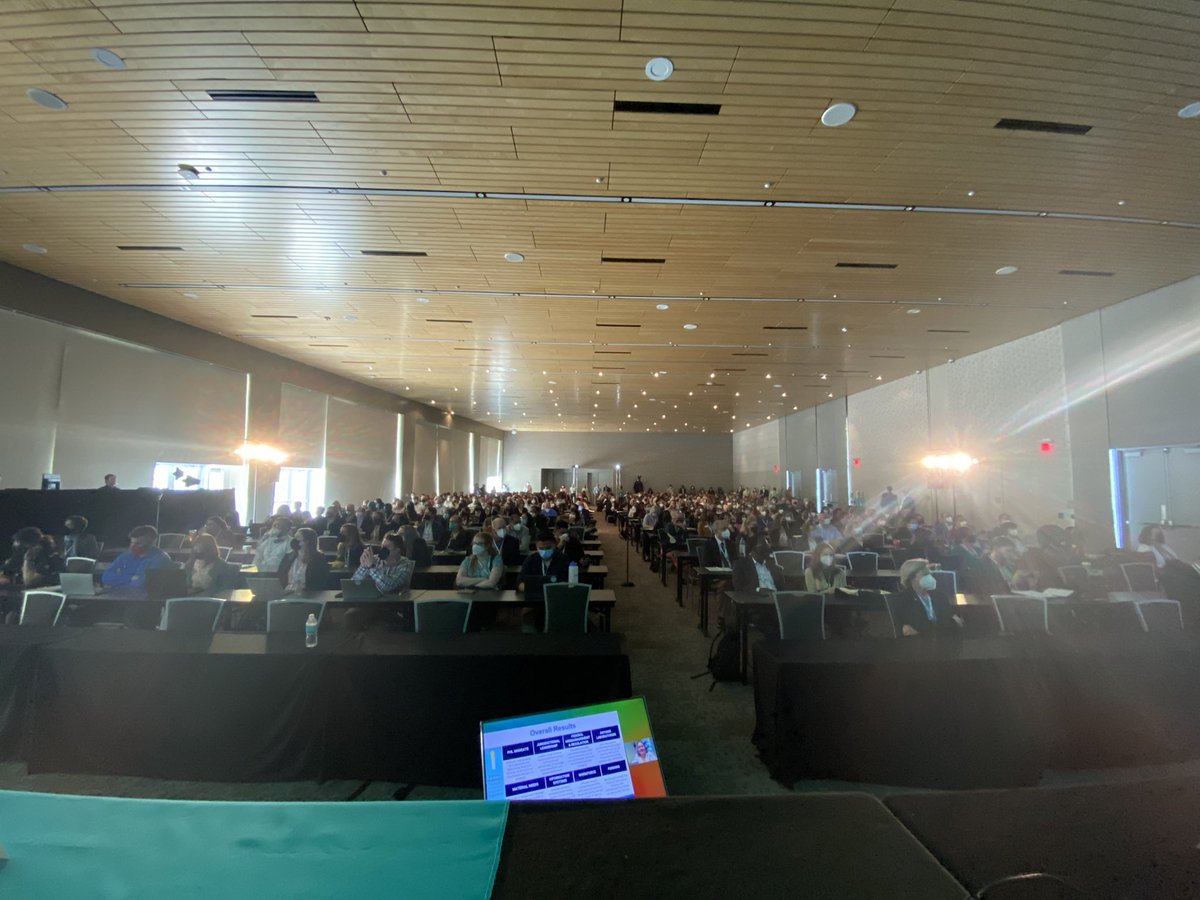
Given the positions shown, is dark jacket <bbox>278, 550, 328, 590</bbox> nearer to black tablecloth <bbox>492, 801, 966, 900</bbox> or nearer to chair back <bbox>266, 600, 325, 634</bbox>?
chair back <bbox>266, 600, 325, 634</bbox>

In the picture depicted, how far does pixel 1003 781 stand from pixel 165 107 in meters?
8.37

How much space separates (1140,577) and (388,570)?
350 inches

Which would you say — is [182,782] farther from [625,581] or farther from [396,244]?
[625,581]

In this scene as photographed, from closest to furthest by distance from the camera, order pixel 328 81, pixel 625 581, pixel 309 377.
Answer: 1. pixel 328 81
2. pixel 625 581
3. pixel 309 377

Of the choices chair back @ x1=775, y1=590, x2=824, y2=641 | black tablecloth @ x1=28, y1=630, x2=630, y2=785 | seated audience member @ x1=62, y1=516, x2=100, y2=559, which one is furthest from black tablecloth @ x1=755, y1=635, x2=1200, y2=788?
seated audience member @ x1=62, y1=516, x2=100, y2=559

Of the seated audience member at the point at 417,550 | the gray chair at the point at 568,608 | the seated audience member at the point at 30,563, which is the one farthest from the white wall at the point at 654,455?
the gray chair at the point at 568,608

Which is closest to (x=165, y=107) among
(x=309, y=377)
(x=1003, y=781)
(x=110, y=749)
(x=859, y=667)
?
(x=110, y=749)

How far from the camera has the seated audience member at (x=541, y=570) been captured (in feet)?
19.5

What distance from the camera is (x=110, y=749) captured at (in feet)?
11.7

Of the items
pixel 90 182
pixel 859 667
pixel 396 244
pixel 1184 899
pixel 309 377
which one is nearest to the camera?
pixel 1184 899

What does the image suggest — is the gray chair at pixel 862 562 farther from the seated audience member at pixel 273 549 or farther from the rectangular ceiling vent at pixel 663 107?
the seated audience member at pixel 273 549

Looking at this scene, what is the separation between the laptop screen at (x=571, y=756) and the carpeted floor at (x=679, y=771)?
7.80ft

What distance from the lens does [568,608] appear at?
5195 mm

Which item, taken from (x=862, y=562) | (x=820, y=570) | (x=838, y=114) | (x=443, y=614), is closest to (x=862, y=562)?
(x=862, y=562)
